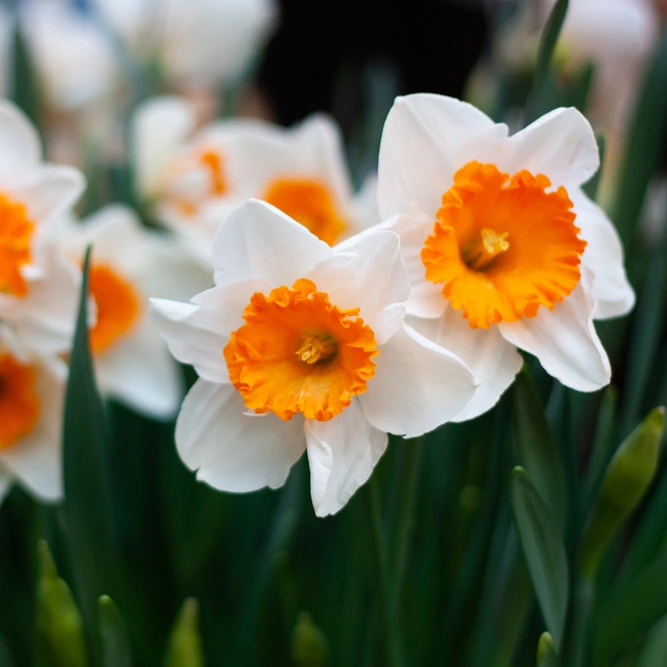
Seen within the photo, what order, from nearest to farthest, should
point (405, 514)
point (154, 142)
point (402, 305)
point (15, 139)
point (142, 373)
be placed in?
point (402, 305) → point (405, 514) → point (15, 139) → point (142, 373) → point (154, 142)

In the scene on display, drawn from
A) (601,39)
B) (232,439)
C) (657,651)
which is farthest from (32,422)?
(601,39)

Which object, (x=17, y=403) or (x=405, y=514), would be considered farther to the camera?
(x=17, y=403)

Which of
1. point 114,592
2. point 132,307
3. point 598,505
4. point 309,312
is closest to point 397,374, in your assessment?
point 309,312

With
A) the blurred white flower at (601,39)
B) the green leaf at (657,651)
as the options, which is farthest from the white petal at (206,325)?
the blurred white flower at (601,39)

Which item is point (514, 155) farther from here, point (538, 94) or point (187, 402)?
point (187, 402)

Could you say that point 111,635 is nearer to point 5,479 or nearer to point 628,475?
point 5,479

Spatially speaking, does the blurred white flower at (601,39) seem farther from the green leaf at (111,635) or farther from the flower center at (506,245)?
the green leaf at (111,635)

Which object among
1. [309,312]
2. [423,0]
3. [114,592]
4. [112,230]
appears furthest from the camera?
[423,0]
